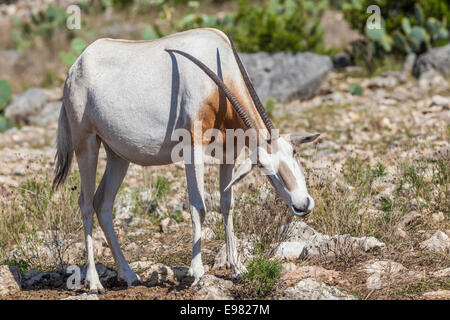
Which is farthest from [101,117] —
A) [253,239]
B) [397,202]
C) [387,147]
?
[387,147]

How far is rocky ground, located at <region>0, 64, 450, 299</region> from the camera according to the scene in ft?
15.6

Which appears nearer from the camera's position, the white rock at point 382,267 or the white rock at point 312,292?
the white rock at point 312,292

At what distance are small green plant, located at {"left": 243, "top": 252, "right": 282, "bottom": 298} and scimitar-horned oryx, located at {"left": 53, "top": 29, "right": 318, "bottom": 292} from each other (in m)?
0.34

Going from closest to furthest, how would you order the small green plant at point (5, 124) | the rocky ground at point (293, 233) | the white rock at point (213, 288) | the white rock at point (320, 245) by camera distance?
1. the white rock at point (213, 288)
2. the rocky ground at point (293, 233)
3. the white rock at point (320, 245)
4. the small green plant at point (5, 124)

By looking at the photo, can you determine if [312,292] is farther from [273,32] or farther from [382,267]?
[273,32]

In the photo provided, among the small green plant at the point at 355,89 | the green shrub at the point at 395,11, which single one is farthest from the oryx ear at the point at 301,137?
the green shrub at the point at 395,11

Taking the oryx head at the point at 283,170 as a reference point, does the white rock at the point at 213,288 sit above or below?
below

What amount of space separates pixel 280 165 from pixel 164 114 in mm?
1008

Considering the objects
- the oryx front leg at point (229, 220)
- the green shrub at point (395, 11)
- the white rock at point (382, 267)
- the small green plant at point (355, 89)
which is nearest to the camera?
the white rock at point (382, 267)

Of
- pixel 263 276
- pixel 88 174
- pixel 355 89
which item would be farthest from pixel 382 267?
pixel 355 89

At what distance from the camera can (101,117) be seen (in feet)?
16.7

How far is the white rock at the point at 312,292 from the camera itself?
434 cm

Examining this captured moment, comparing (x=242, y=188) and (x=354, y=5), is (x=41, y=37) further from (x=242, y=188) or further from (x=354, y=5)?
(x=242, y=188)

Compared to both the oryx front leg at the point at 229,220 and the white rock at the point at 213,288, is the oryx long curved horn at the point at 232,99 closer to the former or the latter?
the oryx front leg at the point at 229,220
